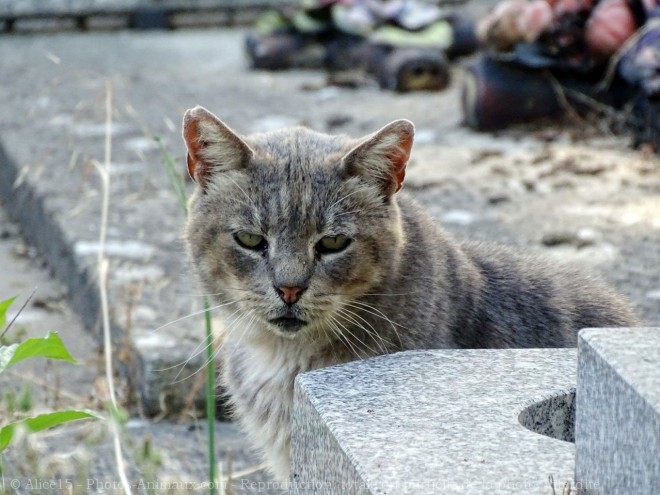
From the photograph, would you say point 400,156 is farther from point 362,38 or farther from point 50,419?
point 362,38

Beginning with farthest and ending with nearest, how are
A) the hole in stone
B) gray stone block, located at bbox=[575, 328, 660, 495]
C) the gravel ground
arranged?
the gravel ground → the hole in stone → gray stone block, located at bbox=[575, 328, 660, 495]

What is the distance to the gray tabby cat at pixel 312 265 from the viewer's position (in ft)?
8.54

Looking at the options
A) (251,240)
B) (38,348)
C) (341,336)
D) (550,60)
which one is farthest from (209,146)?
(550,60)

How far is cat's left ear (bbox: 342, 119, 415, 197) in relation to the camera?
8.69ft

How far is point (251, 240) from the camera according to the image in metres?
2.66

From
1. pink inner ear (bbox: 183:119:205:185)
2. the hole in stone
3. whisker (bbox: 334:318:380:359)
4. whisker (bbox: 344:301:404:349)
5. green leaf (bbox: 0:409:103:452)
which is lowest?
whisker (bbox: 334:318:380:359)

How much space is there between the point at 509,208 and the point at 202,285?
220 cm

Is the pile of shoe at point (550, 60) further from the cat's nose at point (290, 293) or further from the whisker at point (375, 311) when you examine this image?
the cat's nose at point (290, 293)

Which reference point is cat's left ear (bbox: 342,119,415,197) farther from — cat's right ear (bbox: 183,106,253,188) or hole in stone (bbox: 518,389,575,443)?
hole in stone (bbox: 518,389,575,443)

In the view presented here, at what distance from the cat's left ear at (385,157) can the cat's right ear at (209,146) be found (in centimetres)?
25

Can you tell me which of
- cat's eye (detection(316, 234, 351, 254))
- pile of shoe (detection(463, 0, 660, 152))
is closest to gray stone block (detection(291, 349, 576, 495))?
cat's eye (detection(316, 234, 351, 254))

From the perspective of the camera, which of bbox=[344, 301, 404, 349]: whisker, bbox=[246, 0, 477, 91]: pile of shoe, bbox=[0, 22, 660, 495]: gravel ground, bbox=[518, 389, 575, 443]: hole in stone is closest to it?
bbox=[518, 389, 575, 443]: hole in stone

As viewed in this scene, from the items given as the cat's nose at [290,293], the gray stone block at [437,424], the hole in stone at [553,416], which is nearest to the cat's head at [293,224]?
the cat's nose at [290,293]

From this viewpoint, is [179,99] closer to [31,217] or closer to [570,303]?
[31,217]
